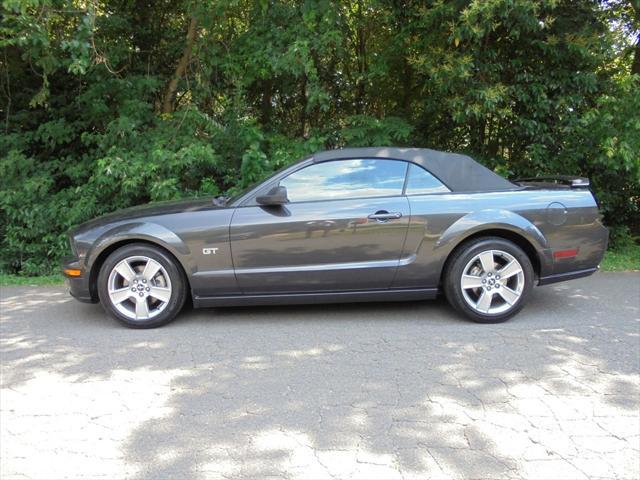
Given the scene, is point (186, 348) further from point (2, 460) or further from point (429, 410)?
point (429, 410)

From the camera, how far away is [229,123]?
7859 millimetres

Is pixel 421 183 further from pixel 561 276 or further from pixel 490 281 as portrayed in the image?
pixel 561 276

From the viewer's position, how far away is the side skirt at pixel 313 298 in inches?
179

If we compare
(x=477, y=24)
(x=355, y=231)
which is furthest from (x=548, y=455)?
(x=477, y=24)

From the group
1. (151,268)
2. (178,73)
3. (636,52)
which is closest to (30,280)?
(151,268)

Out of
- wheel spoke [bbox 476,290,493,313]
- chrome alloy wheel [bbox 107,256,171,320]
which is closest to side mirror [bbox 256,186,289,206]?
chrome alloy wheel [bbox 107,256,171,320]

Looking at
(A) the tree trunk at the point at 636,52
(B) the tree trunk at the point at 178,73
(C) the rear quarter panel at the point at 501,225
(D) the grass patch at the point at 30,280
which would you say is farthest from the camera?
(B) the tree trunk at the point at 178,73

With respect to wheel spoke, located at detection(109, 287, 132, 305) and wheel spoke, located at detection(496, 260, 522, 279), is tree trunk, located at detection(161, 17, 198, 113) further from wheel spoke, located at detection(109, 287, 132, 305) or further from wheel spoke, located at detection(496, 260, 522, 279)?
wheel spoke, located at detection(496, 260, 522, 279)

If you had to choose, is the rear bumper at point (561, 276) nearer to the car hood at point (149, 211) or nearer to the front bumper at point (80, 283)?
the car hood at point (149, 211)

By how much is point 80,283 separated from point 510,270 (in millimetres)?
3739

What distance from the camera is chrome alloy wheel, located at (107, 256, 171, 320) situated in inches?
179

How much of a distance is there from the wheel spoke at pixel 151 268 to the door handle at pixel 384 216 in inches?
73.2

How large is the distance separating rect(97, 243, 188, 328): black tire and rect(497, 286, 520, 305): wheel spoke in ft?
9.02

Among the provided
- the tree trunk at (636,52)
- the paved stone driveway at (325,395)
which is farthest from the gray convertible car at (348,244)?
the tree trunk at (636,52)
